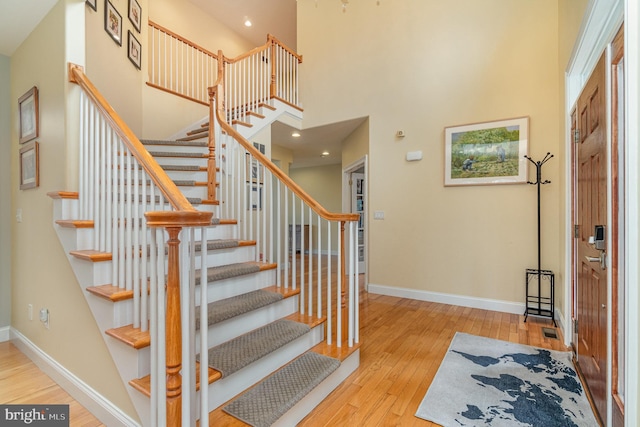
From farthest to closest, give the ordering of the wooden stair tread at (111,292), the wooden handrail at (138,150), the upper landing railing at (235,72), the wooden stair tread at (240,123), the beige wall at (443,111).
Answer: the upper landing railing at (235,72) → the wooden stair tread at (240,123) → the beige wall at (443,111) → the wooden stair tread at (111,292) → the wooden handrail at (138,150)

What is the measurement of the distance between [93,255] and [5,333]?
2123 mm

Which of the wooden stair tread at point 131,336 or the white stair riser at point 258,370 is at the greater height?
the wooden stair tread at point 131,336

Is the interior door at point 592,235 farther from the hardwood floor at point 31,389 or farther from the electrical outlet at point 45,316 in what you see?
the electrical outlet at point 45,316

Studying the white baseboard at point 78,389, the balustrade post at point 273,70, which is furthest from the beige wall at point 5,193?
the balustrade post at point 273,70

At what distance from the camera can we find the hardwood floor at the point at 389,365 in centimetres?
172

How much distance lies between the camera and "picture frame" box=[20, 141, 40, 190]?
229cm

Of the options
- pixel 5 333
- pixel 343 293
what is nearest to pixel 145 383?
pixel 343 293

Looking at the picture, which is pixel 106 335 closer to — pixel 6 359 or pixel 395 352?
pixel 6 359

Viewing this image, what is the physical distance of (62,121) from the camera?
202cm

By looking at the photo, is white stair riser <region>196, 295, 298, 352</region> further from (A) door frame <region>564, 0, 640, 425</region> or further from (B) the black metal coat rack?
(B) the black metal coat rack

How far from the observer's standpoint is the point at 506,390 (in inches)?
76.3

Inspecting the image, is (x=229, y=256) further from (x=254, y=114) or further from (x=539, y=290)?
(x=539, y=290)

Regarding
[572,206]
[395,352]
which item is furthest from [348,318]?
[572,206]

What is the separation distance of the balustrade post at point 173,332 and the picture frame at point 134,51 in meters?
3.60
